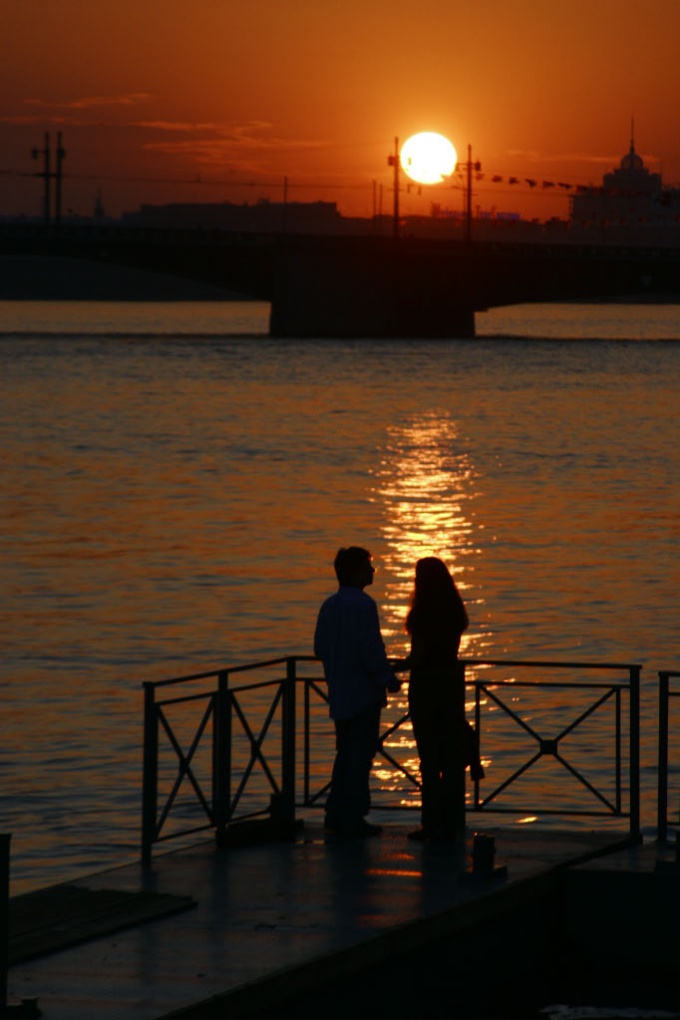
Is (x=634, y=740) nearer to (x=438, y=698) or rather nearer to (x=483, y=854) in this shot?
(x=438, y=698)

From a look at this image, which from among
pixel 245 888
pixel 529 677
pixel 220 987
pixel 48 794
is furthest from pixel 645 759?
pixel 220 987

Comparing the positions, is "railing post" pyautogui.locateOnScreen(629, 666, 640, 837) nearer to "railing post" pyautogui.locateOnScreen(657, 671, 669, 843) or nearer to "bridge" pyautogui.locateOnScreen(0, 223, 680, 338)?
"railing post" pyautogui.locateOnScreen(657, 671, 669, 843)

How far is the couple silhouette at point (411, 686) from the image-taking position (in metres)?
11.8

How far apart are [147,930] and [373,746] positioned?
248cm

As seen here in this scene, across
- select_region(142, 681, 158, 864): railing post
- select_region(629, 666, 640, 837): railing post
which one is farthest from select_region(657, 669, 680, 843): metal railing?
select_region(142, 681, 158, 864): railing post

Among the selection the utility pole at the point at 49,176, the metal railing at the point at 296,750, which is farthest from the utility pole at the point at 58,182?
the metal railing at the point at 296,750

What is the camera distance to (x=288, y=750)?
12.6 meters

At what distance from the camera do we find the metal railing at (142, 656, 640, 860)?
39.2ft

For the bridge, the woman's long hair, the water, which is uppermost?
the bridge

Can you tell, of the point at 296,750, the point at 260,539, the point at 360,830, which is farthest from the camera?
the point at 260,539

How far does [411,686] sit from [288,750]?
3.52ft

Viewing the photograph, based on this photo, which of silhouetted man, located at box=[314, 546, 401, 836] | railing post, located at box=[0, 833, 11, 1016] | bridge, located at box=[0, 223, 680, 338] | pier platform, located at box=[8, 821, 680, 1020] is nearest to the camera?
railing post, located at box=[0, 833, 11, 1016]

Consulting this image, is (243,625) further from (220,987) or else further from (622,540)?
(220,987)

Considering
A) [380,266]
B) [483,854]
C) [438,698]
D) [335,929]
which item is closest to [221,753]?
[438,698]
